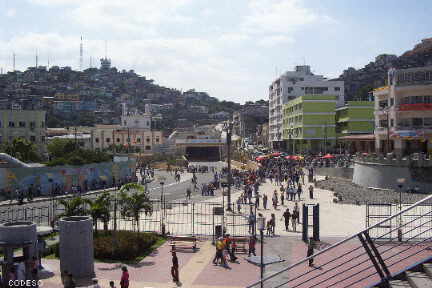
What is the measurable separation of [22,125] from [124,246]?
6176 centimetres

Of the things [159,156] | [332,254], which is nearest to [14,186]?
[332,254]

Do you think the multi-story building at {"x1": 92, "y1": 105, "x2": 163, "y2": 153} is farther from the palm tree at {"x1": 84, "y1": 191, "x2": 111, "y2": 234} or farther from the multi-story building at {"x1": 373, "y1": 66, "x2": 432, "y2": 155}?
the palm tree at {"x1": 84, "y1": 191, "x2": 111, "y2": 234}

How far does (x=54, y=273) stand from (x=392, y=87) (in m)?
44.2

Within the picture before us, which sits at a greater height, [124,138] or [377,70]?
[377,70]

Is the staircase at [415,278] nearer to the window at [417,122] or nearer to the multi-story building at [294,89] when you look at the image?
the window at [417,122]

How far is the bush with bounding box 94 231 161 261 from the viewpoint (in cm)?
1980

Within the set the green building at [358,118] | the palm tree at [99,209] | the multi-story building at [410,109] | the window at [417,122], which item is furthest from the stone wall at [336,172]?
the palm tree at [99,209]

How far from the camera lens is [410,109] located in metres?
50.2

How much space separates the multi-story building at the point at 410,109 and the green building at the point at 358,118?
26.5m

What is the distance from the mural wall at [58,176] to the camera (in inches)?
1644

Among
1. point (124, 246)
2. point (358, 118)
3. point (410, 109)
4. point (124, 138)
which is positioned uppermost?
point (358, 118)

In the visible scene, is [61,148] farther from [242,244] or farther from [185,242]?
[242,244]

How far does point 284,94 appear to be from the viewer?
10212 centimetres

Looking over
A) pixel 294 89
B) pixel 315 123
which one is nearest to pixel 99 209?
pixel 315 123
